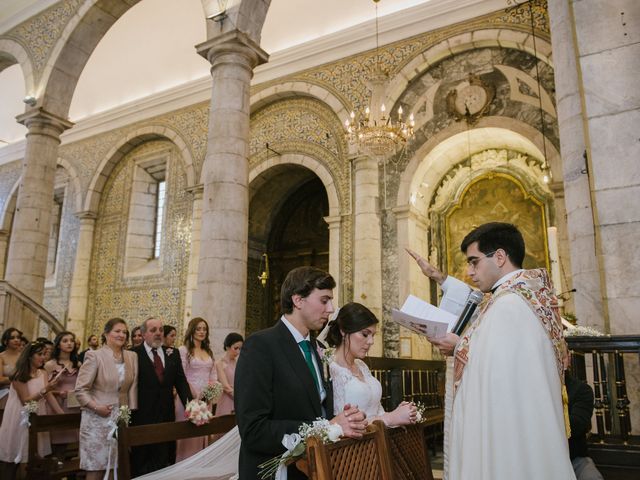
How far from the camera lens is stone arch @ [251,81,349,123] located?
10875 millimetres

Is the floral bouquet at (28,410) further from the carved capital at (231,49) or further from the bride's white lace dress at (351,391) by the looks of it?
the carved capital at (231,49)

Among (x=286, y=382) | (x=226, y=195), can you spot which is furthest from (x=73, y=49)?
(x=286, y=382)

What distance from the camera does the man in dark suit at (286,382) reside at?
1.97m

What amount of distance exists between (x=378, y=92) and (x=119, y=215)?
26.9 ft

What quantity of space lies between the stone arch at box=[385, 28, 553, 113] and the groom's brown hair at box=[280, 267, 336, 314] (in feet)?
25.9

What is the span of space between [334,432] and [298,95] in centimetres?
1058

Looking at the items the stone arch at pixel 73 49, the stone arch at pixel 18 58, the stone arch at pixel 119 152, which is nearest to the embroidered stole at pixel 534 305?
the stone arch at pixel 73 49

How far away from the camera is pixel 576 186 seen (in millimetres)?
4438

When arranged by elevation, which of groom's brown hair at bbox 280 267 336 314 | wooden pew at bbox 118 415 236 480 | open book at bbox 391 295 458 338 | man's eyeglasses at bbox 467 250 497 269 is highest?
man's eyeglasses at bbox 467 250 497 269

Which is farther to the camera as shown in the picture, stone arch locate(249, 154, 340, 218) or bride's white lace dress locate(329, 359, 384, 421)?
stone arch locate(249, 154, 340, 218)

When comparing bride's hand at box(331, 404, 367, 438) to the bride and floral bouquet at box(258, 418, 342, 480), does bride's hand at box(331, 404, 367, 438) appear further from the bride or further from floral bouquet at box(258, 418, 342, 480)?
the bride

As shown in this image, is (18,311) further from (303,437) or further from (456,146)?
(456,146)

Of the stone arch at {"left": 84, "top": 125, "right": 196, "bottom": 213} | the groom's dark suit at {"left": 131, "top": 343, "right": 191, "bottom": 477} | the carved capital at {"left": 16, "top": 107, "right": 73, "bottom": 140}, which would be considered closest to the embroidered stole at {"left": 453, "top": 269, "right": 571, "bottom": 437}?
the groom's dark suit at {"left": 131, "top": 343, "right": 191, "bottom": 477}

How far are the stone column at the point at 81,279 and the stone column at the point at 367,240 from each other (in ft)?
26.4
